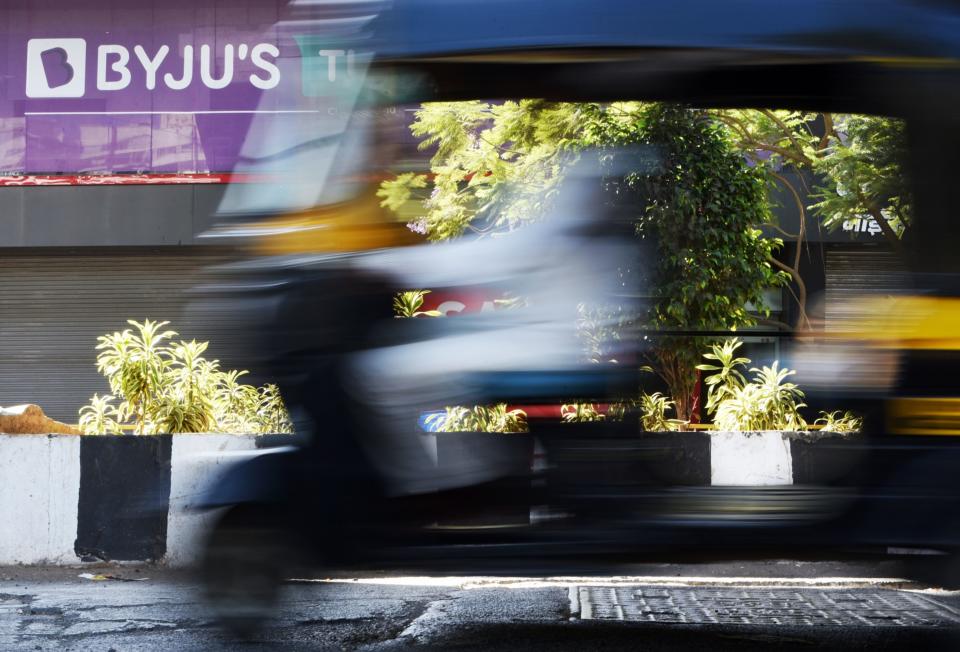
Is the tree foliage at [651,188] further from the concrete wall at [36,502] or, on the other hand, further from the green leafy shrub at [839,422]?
the concrete wall at [36,502]

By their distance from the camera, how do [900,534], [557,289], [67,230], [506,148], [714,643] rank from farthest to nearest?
[67,230] → [506,148] → [714,643] → [557,289] → [900,534]

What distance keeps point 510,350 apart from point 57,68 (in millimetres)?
12418

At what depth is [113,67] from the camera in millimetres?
13406

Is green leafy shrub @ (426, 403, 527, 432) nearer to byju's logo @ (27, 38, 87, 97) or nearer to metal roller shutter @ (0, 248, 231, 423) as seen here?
metal roller shutter @ (0, 248, 231, 423)

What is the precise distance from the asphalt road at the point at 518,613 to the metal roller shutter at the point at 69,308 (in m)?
8.58

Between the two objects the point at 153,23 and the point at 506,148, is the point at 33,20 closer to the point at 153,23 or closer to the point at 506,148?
the point at 153,23

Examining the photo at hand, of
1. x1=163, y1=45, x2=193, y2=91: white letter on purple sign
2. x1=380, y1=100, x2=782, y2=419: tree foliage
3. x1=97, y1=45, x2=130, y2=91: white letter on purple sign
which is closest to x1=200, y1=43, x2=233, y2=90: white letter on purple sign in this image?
x1=163, y1=45, x2=193, y2=91: white letter on purple sign

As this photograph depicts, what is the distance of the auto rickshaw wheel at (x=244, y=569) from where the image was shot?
2.78m

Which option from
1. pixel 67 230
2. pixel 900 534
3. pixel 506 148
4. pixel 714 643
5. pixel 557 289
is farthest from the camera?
pixel 67 230

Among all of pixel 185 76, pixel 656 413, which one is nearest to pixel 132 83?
pixel 185 76

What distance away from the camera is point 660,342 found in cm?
365

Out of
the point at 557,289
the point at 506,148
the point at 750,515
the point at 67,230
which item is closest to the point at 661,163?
the point at 506,148

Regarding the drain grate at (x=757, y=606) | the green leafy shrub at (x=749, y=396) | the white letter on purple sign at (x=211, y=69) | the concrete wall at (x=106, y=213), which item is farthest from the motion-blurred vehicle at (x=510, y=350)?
the white letter on purple sign at (x=211, y=69)

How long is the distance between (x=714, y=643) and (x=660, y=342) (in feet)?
3.37
